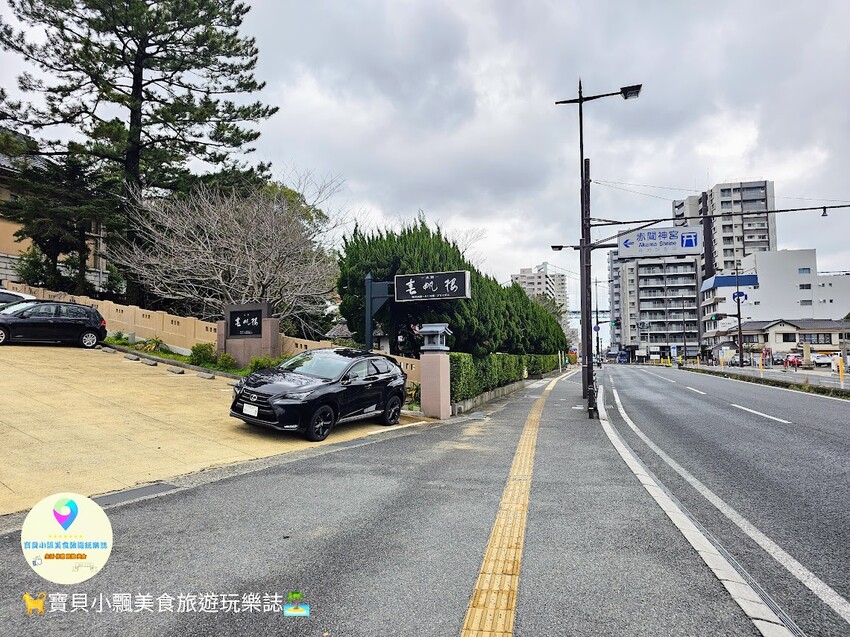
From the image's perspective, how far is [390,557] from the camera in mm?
3562

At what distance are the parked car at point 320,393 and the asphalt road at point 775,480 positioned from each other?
4.96m

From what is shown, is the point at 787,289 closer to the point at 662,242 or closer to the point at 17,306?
the point at 662,242

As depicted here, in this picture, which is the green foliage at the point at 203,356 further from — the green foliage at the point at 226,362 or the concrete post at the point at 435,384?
the concrete post at the point at 435,384

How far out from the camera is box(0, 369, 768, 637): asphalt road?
107 inches

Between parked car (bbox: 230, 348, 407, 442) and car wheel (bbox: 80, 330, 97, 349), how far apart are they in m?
12.3

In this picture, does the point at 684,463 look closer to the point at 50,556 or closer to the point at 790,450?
the point at 790,450

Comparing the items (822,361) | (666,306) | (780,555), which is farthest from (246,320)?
(666,306)

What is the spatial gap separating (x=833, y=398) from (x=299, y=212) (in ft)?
68.4

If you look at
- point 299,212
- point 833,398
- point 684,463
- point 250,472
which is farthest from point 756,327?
point 250,472

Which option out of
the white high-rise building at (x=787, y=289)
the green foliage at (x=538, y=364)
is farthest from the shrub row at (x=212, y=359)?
the white high-rise building at (x=787, y=289)

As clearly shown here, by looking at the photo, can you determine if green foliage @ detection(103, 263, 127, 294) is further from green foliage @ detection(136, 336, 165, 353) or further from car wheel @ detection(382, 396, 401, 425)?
car wheel @ detection(382, 396, 401, 425)

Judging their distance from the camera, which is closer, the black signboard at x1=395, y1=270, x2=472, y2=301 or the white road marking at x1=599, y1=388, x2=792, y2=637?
the white road marking at x1=599, y1=388, x2=792, y2=637

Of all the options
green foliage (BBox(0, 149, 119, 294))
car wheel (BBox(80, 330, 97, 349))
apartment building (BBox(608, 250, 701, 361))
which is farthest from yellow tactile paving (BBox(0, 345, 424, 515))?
apartment building (BBox(608, 250, 701, 361))

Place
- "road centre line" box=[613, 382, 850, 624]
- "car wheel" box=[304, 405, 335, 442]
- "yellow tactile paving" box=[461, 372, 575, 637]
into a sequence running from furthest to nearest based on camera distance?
"car wheel" box=[304, 405, 335, 442], "road centre line" box=[613, 382, 850, 624], "yellow tactile paving" box=[461, 372, 575, 637]
